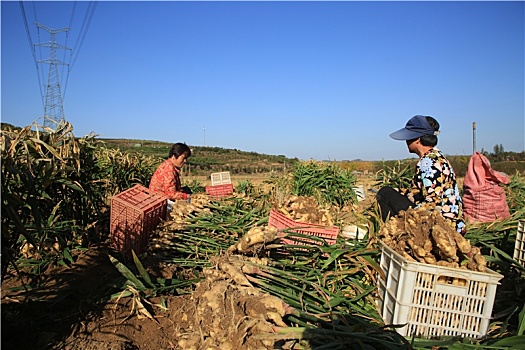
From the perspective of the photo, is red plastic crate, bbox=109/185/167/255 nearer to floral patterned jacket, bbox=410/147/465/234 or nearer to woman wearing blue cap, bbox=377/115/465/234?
woman wearing blue cap, bbox=377/115/465/234

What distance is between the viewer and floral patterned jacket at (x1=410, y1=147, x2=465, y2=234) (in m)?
3.17

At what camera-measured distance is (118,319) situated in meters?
2.47

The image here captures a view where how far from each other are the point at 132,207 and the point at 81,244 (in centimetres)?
91

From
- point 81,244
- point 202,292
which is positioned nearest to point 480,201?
point 202,292

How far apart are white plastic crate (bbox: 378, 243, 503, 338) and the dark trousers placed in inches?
50.7

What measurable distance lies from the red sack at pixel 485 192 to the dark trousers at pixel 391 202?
0.94 m

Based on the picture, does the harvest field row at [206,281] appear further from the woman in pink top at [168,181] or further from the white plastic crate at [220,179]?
the white plastic crate at [220,179]

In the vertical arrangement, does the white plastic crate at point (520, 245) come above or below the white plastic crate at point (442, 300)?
above

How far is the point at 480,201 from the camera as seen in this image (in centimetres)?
379

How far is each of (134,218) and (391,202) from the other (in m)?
2.46

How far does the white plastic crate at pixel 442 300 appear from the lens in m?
1.91

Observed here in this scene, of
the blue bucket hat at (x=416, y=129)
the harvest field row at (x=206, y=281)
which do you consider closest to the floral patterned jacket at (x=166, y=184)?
the harvest field row at (x=206, y=281)

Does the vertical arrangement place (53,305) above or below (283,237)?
below

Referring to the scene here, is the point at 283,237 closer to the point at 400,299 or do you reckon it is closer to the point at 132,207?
the point at 400,299
